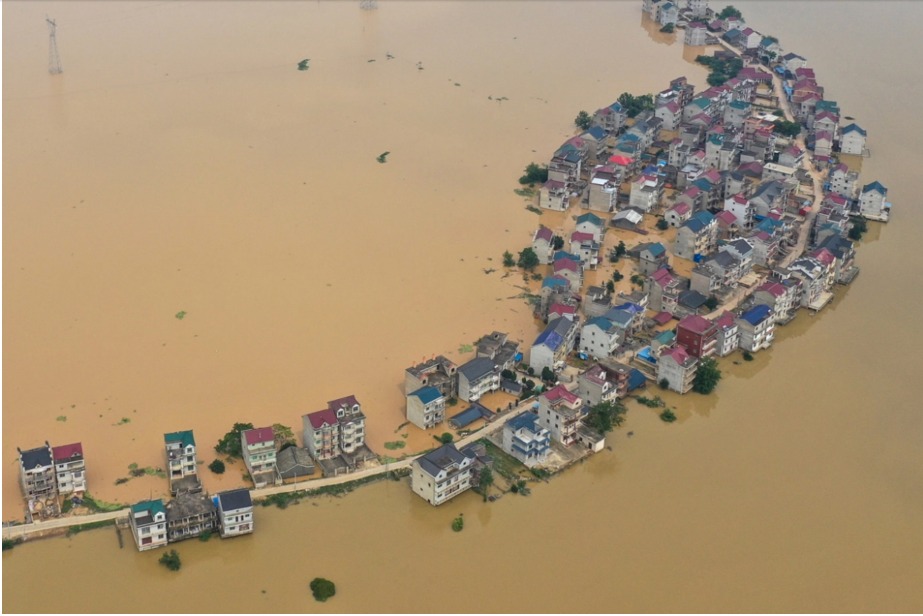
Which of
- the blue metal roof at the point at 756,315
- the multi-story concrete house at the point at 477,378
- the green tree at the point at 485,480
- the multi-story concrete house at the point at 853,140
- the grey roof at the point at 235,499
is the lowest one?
the green tree at the point at 485,480

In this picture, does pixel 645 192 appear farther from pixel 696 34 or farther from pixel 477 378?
pixel 696 34

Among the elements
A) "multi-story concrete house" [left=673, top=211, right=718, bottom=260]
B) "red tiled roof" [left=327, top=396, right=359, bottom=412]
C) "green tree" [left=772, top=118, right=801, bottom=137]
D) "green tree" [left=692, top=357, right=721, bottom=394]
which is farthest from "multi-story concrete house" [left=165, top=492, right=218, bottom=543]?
"green tree" [left=772, top=118, right=801, bottom=137]

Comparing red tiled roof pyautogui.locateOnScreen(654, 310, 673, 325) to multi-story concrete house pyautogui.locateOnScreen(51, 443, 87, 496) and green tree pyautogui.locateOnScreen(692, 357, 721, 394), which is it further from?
multi-story concrete house pyautogui.locateOnScreen(51, 443, 87, 496)

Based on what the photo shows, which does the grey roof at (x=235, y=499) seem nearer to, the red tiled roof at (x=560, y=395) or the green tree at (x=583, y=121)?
the red tiled roof at (x=560, y=395)

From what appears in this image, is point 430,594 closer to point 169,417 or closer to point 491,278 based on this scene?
point 169,417

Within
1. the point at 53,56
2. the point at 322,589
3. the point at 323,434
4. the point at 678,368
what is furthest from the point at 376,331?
the point at 53,56

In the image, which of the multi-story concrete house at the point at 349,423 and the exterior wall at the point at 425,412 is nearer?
the multi-story concrete house at the point at 349,423

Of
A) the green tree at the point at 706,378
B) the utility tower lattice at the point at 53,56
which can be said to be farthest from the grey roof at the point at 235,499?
the utility tower lattice at the point at 53,56

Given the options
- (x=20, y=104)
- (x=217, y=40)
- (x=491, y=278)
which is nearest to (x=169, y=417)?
(x=491, y=278)
